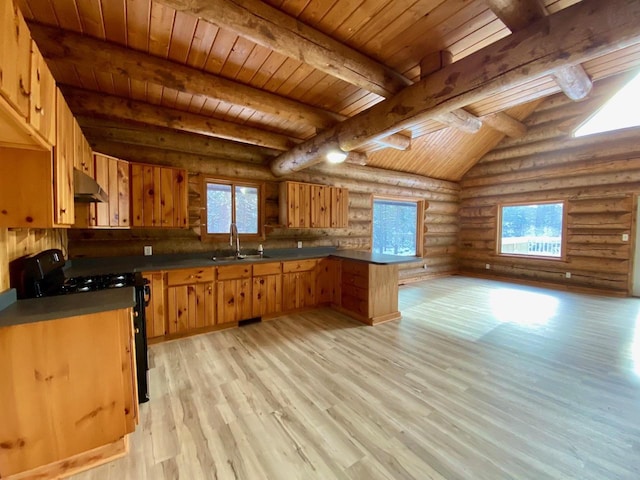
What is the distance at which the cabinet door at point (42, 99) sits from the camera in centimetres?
127

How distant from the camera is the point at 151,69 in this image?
2.36 meters

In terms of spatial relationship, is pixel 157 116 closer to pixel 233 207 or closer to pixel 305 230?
pixel 233 207

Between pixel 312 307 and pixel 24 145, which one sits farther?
pixel 312 307

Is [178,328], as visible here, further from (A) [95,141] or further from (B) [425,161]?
(B) [425,161]

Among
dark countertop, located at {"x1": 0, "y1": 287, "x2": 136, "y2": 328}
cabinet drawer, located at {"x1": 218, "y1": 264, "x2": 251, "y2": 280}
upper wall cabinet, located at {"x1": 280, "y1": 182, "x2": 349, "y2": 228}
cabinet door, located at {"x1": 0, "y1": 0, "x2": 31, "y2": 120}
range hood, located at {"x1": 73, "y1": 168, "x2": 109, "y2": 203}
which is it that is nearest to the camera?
cabinet door, located at {"x1": 0, "y1": 0, "x2": 31, "y2": 120}

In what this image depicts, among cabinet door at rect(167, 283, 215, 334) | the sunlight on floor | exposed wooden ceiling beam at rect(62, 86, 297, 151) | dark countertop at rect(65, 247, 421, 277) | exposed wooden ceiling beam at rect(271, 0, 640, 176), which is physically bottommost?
the sunlight on floor

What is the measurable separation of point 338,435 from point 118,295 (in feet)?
5.89

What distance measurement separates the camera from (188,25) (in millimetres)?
2029

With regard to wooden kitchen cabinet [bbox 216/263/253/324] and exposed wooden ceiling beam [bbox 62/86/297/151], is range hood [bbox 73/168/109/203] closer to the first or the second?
exposed wooden ceiling beam [bbox 62/86/297/151]

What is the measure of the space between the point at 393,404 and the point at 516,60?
269 cm

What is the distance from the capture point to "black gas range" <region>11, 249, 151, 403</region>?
1.81m

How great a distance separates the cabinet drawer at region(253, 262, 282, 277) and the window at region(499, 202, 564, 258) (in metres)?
6.33

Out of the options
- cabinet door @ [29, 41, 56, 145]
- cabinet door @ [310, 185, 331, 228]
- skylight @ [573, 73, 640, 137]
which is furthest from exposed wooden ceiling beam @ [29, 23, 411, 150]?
skylight @ [573, 73, 640, 137]

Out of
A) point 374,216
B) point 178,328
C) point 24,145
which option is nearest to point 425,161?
point 374,216
